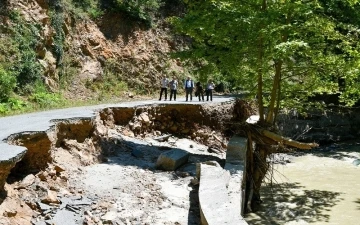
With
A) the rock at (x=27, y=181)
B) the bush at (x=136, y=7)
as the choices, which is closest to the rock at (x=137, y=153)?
the rock at (x=27, y=181)

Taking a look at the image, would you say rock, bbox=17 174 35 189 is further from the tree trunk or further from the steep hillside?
the steep hillside

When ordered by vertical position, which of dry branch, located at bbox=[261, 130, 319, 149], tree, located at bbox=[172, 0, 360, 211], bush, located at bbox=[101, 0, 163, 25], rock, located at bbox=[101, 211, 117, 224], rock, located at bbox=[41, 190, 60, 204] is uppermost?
bush, located at bbox=[101, 0, 163, 25]

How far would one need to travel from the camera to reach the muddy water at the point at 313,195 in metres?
11.3

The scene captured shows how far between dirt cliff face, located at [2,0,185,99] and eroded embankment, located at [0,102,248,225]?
560 centimetres

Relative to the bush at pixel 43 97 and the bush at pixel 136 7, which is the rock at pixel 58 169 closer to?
the bush at pixel 43 97

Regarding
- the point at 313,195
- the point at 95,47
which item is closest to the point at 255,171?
the point at 313,195

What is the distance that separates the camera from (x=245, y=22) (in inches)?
448

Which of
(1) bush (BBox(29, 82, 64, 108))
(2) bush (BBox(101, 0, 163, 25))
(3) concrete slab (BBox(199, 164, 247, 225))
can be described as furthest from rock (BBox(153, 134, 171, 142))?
(2) bush (BBox(101, 0, 163, 25))

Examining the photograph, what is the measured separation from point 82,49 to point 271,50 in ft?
50.5

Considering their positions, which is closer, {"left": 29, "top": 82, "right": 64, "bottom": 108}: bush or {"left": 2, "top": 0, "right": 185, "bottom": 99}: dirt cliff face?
{"left": 29, "top": 82, "right": 64, "bottom": 108}: bush

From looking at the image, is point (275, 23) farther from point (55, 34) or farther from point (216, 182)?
point (55, 34)

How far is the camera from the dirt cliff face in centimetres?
2095

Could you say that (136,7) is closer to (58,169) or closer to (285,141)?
(285,141)

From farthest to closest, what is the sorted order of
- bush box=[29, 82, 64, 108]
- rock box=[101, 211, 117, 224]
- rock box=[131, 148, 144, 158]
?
bush box=[29, 82, 64, 108], rock box=[131, 148, 144, 158], rock box=[101, 211, 117, 224]
